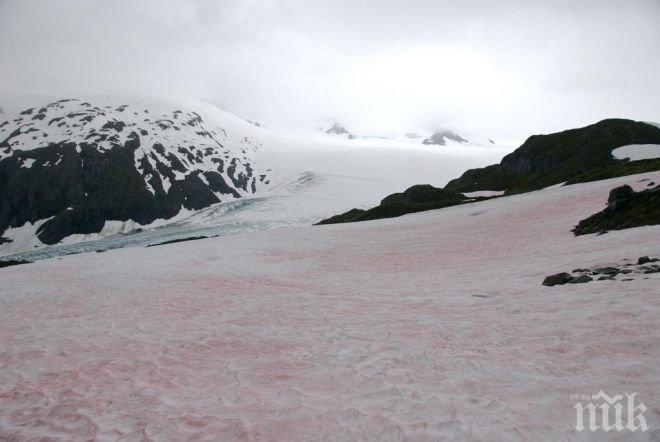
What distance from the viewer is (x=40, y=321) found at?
12.5m

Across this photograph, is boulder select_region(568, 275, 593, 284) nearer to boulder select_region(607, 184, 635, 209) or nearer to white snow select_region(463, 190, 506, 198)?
boulder select_region(607, 184, 635, 209)

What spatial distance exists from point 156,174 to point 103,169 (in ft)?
60.3

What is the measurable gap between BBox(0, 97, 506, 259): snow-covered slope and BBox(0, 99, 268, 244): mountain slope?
0.39 m

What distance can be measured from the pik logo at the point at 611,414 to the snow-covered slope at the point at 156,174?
99.8 meters

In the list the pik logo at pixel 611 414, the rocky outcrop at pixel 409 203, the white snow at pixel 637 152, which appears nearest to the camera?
the pik logo at pixel 611 414

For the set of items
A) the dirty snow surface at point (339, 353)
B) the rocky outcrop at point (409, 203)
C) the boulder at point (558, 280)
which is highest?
the rocky outcrop at point (409, 203)

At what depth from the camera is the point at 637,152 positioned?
68.6 metres

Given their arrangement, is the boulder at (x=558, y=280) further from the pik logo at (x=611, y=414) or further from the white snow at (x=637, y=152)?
the white snow at (x=637, y=152)

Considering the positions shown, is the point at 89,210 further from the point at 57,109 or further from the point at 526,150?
the point at 526,150

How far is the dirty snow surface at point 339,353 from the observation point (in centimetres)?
557

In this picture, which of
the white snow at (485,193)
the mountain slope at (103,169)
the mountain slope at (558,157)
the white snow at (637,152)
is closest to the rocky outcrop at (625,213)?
the white snow at (637,152)

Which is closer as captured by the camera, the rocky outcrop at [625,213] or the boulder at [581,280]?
the boulder at [581,280]

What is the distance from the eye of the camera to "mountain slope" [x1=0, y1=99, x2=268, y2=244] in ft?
461

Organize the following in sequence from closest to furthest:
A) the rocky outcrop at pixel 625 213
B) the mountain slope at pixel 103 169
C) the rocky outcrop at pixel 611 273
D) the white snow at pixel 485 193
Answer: the rocky outcrop at pixel 611 273 < the rocky outcrop at pixel 625 213 < the white snow at pixel 485 193 < the mountain slope at pixel 103 169
